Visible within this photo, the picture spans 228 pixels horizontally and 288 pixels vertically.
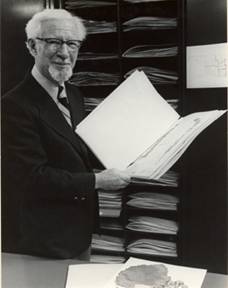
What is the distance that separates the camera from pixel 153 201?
1159mm

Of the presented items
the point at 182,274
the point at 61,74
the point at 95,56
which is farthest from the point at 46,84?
the point at 182,274

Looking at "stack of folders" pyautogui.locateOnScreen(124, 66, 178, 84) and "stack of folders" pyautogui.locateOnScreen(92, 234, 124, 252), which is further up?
"stack of folders" pyautogui.locateOnScreen(124, 66, 178, 84)

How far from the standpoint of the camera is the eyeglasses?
3.80ft

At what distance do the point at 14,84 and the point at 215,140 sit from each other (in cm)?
58

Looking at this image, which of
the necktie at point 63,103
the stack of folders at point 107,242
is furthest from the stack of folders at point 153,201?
the necktie at point 63,103

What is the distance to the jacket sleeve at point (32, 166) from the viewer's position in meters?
1.16

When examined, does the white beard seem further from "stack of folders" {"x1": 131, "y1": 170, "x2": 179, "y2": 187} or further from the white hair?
"stack of folders" {"x1": 131, "y1": 170, "x2": 179, "y2": 187}

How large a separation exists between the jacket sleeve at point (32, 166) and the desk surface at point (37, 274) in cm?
19

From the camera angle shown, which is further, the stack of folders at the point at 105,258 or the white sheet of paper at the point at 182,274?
the stack of folders at the point at 105,258

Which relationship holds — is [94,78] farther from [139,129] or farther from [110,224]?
[110,224]

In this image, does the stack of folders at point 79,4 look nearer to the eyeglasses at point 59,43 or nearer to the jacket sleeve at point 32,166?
the eyeglasses at point 59,43

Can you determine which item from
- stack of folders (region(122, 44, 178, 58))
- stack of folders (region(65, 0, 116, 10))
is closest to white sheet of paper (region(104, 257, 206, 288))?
stack of folders (region(122, 44, 178, 58))

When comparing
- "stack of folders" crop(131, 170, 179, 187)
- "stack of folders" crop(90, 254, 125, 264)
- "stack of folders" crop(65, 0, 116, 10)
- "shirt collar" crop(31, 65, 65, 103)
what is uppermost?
"stack of folders" crop(65, 0, 116, 10)

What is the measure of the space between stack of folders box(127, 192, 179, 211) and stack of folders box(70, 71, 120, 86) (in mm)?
322
